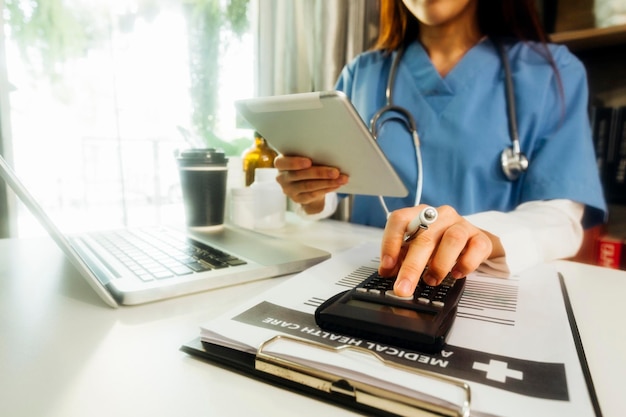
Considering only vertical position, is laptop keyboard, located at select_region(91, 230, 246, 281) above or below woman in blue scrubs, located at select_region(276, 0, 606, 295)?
below

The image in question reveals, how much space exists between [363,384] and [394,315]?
0.23ft

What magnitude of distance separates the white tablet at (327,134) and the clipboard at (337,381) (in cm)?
29

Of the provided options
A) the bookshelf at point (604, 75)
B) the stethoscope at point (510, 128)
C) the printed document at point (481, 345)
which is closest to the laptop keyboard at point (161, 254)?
the printed document at point (481, 345)

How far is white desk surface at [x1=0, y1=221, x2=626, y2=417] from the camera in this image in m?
0.23

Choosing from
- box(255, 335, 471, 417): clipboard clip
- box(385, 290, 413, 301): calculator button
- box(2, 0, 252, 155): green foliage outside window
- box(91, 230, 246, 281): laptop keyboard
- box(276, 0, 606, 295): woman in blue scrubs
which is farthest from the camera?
box(2, 0, 252, 155): green foliage outside window

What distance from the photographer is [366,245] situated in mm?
615

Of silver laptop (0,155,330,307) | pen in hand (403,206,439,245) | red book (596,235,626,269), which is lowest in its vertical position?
red book (596,235,626,269)

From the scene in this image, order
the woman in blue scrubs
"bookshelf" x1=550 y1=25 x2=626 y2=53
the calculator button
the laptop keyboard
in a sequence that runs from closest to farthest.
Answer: the calculator button, the laptop keyboard, the woman in blue scrubs, "bookshelf" x1=550 y1=25 x2=626 y2=53

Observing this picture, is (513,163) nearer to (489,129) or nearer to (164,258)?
(489,129)

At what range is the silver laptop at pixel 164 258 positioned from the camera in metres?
0.36

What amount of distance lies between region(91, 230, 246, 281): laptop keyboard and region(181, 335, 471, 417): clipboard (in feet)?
0.56

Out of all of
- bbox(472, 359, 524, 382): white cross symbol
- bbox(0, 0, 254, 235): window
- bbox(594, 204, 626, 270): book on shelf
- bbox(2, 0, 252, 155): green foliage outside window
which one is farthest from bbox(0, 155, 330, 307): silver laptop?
bbox(594, 204, 626, 270): book on shelf

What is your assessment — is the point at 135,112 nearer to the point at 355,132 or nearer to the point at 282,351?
the point at 355,132

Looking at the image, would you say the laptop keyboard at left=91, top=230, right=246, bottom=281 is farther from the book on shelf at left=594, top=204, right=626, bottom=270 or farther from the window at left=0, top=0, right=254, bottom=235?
the book on shelf at left=594, top=204, right=626, bottom=270
